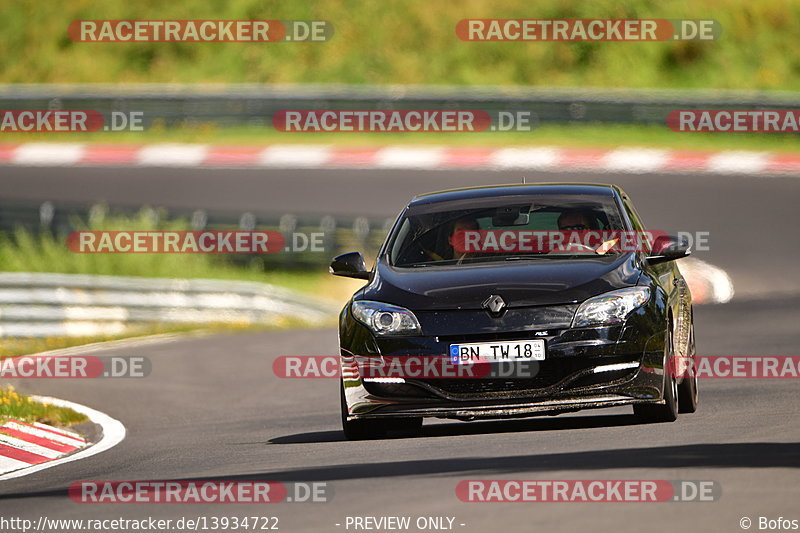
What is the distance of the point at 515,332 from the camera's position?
9000 millimetres

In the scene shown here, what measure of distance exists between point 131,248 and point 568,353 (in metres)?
16.4

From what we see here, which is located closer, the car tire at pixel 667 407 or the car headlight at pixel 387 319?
Result: the car headlight at pixel 387 319

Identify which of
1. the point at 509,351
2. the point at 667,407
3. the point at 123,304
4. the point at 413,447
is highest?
the point at 123,304

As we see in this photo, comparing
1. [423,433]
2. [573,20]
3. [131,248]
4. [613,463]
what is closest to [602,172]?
[131,248]

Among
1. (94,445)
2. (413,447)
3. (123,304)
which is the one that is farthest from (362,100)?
(413,447)

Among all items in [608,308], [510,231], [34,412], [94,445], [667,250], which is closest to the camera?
[608,308]

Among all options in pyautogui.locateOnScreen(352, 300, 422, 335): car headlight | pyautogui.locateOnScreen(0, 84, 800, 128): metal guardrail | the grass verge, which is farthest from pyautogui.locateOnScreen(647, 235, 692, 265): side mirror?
pyautogui.locateOnScreen(0, 84, 800, 128): metal guardrail

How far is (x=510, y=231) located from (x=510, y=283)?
0.99m

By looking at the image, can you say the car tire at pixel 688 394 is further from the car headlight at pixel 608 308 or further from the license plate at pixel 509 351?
the license plate at pixel 509 351

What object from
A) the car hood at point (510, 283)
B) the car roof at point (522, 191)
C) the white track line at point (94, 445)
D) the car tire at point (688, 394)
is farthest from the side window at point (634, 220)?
the white track line at point (94, 445)

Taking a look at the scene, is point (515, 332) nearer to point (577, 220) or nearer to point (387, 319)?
point (387, 319)

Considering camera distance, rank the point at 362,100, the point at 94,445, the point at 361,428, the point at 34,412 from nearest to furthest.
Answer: the point at 361,428 → the point at 94,445 → the point at 34,412 → the point at 362,100

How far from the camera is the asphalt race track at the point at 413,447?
6.98m

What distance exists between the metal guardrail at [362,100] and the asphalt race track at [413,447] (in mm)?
10754
